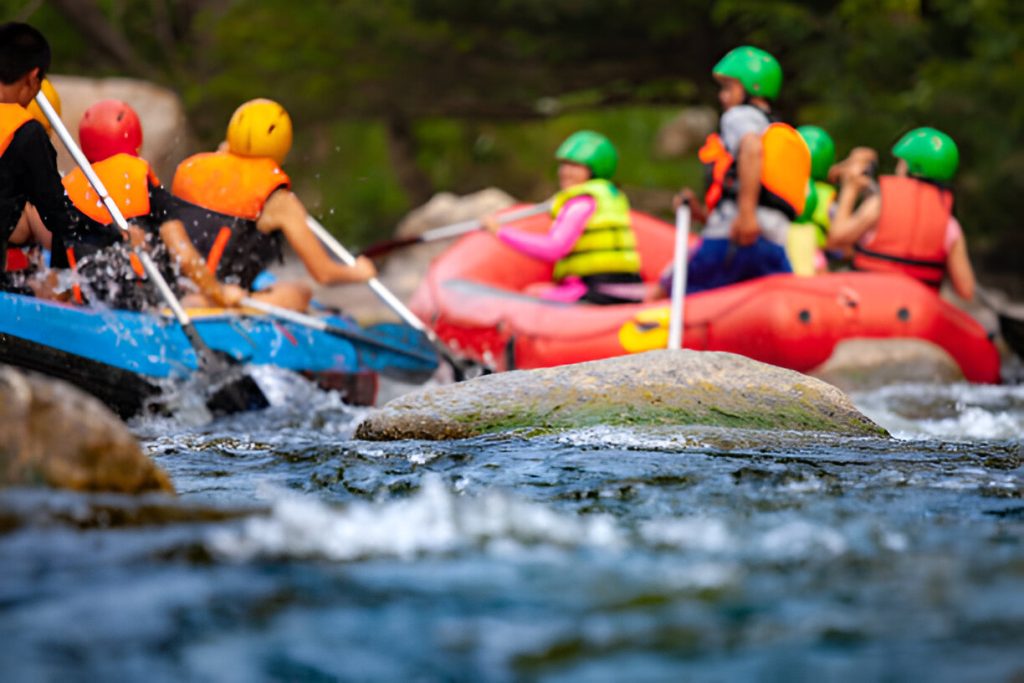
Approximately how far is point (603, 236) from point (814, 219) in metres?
1.29

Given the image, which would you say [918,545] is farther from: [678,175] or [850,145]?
[678,175]

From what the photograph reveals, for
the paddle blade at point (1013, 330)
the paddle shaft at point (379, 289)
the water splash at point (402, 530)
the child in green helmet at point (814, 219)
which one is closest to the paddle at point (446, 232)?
the paddle shaft at point (379, 289)

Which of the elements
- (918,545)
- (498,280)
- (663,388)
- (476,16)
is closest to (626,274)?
(498,280)

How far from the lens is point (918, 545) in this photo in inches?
111

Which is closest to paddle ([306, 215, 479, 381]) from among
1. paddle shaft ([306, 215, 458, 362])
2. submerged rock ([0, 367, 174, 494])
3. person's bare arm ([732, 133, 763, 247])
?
paddle shaft ([306, 215, 458, 362])

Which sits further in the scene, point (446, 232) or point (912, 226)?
point (446, 232)

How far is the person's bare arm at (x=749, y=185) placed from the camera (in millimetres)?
6801

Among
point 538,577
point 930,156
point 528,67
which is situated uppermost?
point 528,67

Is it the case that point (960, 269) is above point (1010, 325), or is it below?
above

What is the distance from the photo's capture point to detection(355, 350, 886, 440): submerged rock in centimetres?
453

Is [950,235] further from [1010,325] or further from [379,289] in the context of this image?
[379,289]

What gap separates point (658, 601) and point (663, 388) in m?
2.23

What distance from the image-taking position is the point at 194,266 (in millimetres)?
6094

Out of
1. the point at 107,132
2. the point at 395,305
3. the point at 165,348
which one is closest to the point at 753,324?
the point at 395,305
